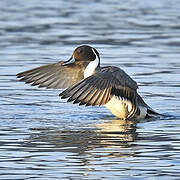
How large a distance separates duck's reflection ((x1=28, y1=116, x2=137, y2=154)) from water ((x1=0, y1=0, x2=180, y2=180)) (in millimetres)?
11

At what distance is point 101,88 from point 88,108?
4.86 ft

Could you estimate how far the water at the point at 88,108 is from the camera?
783 cm

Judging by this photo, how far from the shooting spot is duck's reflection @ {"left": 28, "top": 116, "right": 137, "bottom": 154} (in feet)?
28.5

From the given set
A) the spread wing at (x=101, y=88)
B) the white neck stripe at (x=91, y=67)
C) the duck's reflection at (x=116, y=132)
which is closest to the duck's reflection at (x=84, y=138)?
the duck's reflection at (x=116, y=132)

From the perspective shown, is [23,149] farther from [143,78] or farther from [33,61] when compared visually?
[33,61]

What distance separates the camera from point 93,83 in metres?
10.2

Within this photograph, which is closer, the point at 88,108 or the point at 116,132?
the point at 116,132

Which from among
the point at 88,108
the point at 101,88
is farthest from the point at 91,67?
the point at 88,108

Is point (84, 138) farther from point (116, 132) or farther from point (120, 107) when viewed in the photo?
point (120, 107)

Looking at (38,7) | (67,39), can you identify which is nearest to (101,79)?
(67,39)

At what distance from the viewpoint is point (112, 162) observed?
791 centimetres

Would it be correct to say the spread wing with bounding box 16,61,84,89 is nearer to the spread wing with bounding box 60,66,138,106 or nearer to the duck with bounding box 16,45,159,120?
the duck with bounding box 16,45,159,120

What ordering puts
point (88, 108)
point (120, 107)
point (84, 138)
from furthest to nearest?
point (88, 108), point (120, 107), point (84, 138)

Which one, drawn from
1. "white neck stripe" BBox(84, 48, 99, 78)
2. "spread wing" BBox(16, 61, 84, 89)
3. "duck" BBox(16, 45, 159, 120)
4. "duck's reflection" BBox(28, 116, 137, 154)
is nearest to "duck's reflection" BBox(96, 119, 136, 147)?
"duck's reflection" BBox(28, 116, 137, 154)
